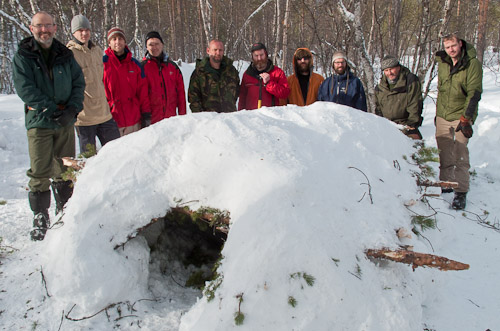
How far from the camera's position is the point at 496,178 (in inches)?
238

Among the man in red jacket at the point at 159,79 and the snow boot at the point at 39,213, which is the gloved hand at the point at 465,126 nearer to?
the man in red jacket at the point at 159,79

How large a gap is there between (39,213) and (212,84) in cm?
269

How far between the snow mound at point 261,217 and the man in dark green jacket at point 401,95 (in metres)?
1.69

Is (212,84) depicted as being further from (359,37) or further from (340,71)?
(359,37)

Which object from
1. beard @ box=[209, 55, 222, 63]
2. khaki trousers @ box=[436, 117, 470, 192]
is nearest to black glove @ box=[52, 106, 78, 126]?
beard @ box=[209, 55, 222, 63]

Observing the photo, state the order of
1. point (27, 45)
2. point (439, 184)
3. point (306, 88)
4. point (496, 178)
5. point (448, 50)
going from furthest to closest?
point (496, 178)
point (306, 88)
point (448, 50)
point (27, 45)
point (439, 184)

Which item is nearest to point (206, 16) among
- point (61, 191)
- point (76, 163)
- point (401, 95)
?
point (401, 95)

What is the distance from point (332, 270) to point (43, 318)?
206 cm

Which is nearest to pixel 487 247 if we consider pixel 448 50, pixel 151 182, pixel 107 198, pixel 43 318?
pixel 448 50

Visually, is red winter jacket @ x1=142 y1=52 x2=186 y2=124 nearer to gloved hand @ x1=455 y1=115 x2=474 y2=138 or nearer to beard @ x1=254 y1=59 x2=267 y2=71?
beard @ x1=254 y1=59 x2=267 y2=71

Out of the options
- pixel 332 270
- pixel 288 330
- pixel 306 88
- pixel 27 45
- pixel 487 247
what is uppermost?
pixel 27 45

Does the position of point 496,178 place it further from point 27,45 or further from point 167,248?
point 27,45

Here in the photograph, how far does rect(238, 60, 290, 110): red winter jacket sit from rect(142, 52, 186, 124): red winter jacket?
3.18ft

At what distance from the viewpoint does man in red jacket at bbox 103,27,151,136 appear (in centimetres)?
429
